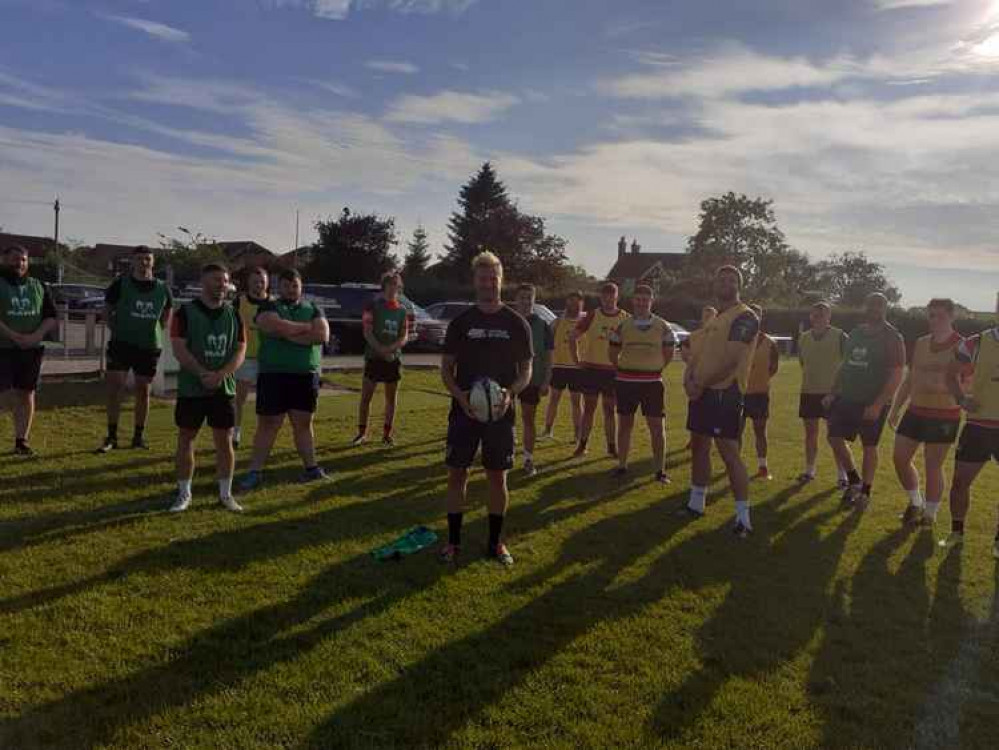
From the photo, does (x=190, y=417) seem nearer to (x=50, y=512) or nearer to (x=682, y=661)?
(x=50, y=512)

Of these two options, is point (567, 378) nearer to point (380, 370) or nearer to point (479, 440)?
point (380, 370)

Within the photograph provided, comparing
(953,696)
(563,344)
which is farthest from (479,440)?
(563,344)

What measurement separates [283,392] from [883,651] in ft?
15.7

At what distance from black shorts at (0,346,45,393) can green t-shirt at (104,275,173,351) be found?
0.72m

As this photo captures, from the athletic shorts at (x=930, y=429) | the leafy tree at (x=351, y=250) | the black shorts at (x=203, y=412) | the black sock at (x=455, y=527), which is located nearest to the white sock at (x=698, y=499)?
the athletic shorts at (x=930, y=429)

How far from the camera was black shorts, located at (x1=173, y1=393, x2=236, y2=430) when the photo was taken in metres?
5.35

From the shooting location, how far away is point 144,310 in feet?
23.9

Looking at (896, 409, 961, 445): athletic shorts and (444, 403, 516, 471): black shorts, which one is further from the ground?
(896, 409, 961, 445): athletic shorts

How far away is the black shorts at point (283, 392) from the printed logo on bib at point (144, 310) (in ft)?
6.19

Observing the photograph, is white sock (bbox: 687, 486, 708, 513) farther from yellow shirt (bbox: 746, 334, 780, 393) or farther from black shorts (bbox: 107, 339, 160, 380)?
black shorts (bbox: 107, 339, 160, 380)

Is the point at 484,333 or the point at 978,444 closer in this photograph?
the point at 484,333

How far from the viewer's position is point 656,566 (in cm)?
500

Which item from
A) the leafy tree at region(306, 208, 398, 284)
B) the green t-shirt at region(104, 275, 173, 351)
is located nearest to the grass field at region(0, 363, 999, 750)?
the green t-shirt at region(104, 275, 173, 351)

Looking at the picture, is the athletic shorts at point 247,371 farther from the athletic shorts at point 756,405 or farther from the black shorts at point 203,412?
the athletic shorts at point 756,405
